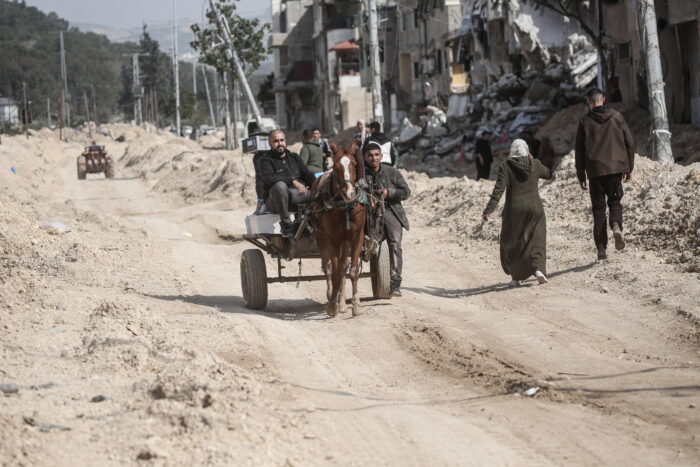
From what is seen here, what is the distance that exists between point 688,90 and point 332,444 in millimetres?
22890

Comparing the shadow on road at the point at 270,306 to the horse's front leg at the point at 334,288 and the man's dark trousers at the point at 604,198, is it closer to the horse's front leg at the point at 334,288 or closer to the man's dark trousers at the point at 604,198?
the horse's front leg at the point at 334,288

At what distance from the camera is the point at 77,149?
90.5 metres

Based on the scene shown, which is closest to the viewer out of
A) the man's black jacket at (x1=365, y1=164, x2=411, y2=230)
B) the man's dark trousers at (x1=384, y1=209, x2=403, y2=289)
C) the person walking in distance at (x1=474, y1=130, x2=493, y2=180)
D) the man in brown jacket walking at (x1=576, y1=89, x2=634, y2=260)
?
the man's black jacket at (x1=365, y1=164, x2=411, y2=230)

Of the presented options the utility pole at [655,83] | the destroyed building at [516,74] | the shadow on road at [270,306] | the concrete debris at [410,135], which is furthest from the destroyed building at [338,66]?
the shadow on road at [270,306]

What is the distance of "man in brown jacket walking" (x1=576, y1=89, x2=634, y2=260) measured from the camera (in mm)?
12719

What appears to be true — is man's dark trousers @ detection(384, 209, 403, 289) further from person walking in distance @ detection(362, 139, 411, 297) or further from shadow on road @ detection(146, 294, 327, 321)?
shadow on road @ detection(146, 294, 327, 321)

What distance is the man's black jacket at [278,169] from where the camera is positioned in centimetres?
1170

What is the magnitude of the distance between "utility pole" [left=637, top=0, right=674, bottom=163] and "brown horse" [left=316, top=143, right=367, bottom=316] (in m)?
9.07

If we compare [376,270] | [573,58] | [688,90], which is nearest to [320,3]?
[573,58]

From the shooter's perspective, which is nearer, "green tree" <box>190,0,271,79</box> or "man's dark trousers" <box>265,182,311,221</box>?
"man's dark trousers" <box>265,182,311,221</box>

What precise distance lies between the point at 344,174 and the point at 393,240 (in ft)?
6.24

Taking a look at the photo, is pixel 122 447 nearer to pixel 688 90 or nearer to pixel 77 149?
pixel 688 90

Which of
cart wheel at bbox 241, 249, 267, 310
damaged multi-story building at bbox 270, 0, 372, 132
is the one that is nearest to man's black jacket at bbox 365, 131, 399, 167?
cart wheel at bbox 241, 249, 267, 310

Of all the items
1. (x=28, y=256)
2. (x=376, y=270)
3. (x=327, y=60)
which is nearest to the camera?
(x=376, y=270)
